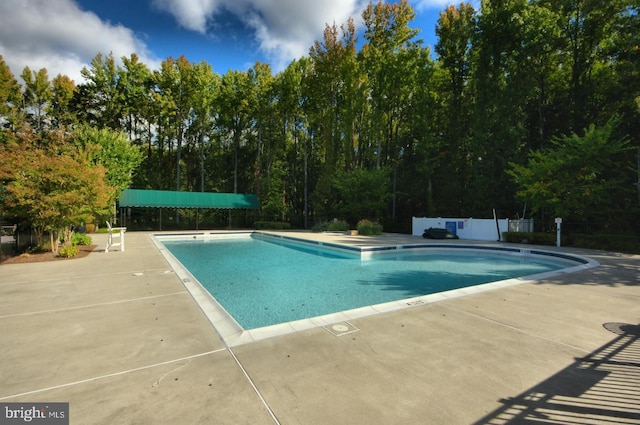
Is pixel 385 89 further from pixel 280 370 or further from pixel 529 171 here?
pixel 280 370

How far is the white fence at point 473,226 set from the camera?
18078mm

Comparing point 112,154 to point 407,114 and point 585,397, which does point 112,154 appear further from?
point 585,397

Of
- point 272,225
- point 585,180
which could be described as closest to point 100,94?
point 272,225

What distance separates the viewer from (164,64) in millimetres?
28781

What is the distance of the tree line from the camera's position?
16.1 m

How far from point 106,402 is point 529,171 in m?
19.5

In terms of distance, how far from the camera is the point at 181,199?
1054 inches

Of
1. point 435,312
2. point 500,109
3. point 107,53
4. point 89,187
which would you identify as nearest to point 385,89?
point 500,109

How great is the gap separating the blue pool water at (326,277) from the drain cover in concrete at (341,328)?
1.28 m

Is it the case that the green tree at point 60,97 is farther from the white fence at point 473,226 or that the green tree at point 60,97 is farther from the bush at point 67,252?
the white fence at point 473,226

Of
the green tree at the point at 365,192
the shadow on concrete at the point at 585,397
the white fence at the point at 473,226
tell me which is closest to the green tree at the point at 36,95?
the green tree at the point at 365,192

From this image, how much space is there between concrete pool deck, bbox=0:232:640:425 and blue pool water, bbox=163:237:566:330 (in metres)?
1.55

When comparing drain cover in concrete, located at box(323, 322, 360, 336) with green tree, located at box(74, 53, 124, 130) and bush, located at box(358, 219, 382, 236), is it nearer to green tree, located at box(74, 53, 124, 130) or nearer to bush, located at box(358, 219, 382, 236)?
bush, located at box(358, 219, 382, 236)

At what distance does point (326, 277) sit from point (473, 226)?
1416 cm
